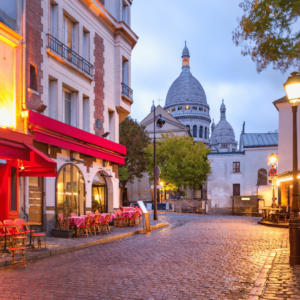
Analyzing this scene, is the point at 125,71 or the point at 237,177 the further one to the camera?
the point at 237,177

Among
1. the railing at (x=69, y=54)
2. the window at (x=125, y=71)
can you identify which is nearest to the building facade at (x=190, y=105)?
the window at (x=125, y=71)

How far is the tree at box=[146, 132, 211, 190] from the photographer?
5547 cm

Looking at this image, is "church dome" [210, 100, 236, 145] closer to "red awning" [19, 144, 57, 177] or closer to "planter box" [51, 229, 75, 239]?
"planter box" [51, 229, 75, 239]

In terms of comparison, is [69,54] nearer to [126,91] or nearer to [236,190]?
[126,91]

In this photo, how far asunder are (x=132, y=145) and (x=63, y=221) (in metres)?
36.5

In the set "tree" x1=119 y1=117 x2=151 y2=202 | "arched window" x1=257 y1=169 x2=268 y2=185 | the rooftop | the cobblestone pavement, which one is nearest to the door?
the cobblestone pavement

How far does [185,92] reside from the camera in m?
124

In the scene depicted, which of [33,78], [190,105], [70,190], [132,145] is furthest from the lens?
[190,105]

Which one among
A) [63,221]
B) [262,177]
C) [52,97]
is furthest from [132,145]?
[63,221]

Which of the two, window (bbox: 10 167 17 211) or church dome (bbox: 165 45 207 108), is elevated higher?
church dome (bbox: 165 45 207 108)

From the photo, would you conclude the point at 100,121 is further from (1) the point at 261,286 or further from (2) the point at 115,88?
(1) the point at 261,286

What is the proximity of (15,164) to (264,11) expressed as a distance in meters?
9.24

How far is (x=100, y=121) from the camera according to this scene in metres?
21.6

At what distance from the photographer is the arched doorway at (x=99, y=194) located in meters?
21.8
